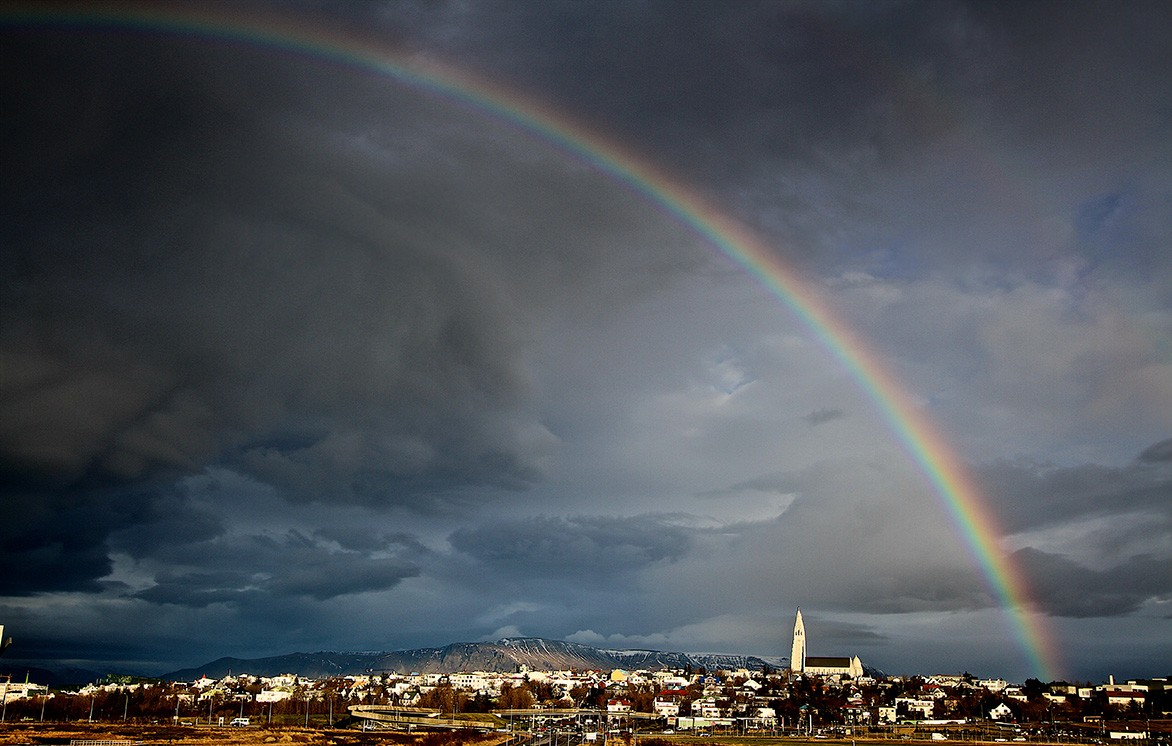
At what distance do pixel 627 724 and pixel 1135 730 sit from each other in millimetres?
101722

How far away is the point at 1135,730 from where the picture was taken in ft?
582

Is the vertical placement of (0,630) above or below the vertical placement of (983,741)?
above

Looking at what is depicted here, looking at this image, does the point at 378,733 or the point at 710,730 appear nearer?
the point at 378,733

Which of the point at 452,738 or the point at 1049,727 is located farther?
the point at 1049,727

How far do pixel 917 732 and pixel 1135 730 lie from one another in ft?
142

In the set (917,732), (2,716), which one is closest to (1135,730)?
(917,732)

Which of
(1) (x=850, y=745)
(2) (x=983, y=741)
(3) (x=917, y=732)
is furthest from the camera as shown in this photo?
(3) (x=917, y=732)

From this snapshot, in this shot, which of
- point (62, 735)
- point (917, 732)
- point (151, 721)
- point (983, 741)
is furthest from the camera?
point (151, 721)

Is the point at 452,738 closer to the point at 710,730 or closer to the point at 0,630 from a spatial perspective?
the point at 710,730

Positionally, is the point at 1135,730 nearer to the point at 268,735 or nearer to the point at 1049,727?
the point at 1049,727

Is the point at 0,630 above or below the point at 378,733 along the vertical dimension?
above

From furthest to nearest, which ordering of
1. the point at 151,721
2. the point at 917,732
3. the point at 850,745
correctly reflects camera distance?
1. the point at 151,721
2. the point at 917,732
3. the point at 850,745

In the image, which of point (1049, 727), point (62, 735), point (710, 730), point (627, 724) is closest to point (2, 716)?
point (62, 735)

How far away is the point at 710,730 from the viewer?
185 m
